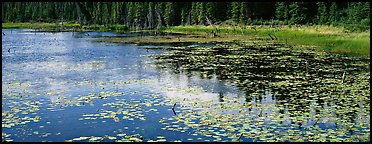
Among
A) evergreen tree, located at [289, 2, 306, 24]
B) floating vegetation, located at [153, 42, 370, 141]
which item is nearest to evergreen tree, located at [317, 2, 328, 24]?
evergreen tree, located at [289, 2, 306, 24]

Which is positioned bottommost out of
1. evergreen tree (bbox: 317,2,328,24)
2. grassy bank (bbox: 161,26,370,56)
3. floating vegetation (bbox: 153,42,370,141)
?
floating vegetation (bbox: 153,42,370,141)

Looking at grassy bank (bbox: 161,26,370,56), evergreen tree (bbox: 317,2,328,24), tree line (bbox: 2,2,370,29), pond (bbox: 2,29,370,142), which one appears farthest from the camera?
tree line (bbox: 2,2,370,29)

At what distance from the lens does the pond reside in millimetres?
13367

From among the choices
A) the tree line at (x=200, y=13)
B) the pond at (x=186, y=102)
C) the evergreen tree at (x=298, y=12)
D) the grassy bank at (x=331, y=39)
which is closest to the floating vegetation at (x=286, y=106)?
the pond at (x=186, y=102)

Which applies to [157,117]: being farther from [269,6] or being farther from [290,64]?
[269,6]

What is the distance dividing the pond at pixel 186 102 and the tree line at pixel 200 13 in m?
40.9

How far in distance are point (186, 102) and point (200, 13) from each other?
3684 inches

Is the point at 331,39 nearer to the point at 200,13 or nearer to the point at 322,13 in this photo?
the point at 322,13

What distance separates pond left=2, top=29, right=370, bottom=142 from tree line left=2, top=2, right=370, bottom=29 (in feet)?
134

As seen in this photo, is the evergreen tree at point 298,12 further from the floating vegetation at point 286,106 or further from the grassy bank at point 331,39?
the floating vegetation at point 286,106

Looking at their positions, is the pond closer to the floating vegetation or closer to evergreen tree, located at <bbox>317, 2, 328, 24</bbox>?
the floating vegetation

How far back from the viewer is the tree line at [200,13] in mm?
80812

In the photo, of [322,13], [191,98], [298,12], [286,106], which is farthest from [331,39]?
[298,12]

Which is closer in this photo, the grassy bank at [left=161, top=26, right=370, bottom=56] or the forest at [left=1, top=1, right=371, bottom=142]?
the forest at [left=1, top=1, right=371, bottom=142]
